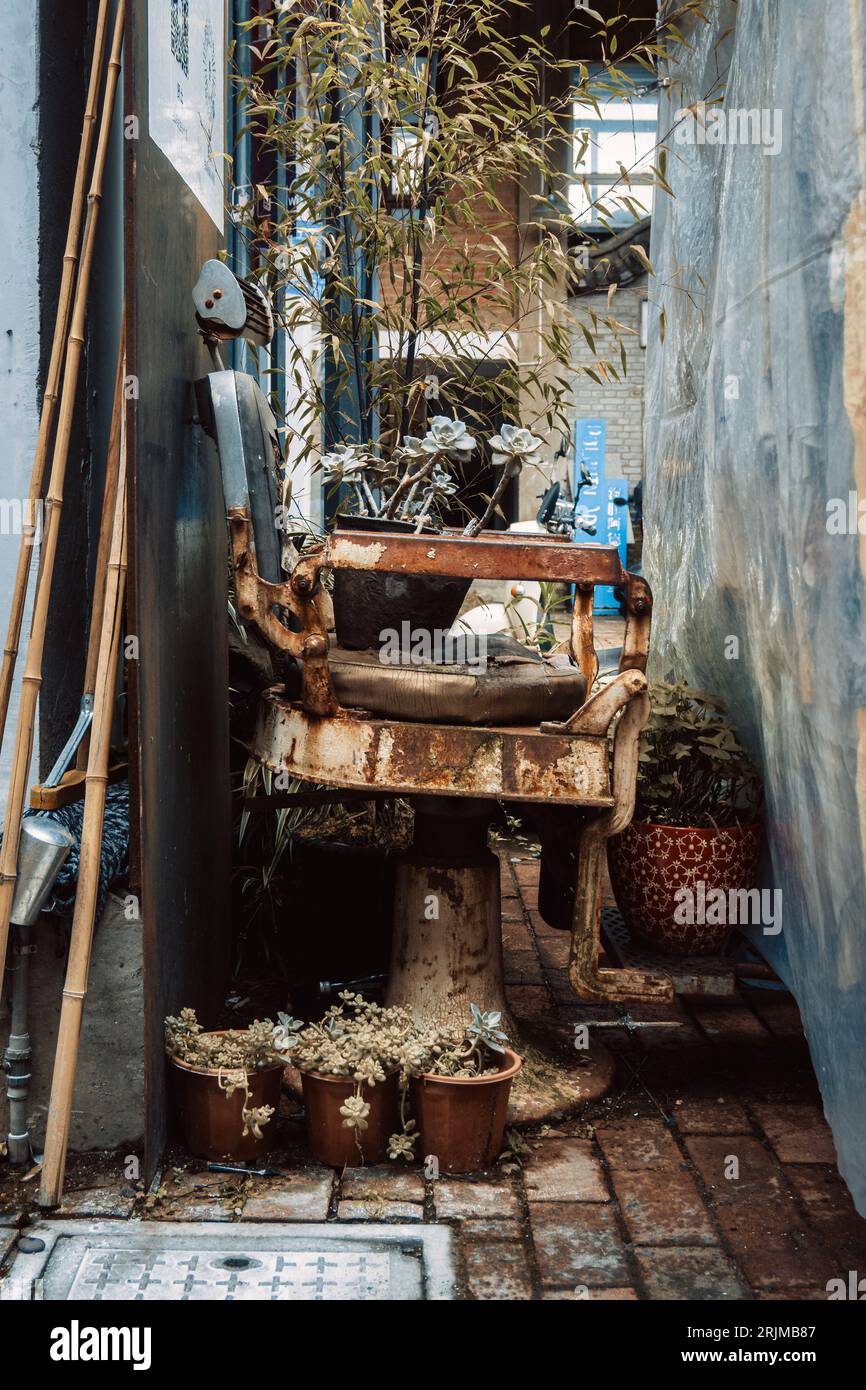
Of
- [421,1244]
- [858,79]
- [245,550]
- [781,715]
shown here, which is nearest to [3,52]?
[245,550]

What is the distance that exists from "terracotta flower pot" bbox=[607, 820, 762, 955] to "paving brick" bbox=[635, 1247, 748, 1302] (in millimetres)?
915

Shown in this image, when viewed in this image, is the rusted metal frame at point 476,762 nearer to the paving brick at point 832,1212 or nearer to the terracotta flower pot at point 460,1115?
the terracotta flower pot at point 460,1115

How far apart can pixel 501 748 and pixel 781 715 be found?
57 cm

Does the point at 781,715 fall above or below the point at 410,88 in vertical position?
below

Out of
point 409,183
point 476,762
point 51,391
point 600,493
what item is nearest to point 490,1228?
point 476,762

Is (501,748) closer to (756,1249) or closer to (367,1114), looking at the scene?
(367,1114)

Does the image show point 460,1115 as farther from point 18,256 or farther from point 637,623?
point 18,256

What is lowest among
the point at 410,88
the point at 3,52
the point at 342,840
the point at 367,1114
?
the point at 367,1114

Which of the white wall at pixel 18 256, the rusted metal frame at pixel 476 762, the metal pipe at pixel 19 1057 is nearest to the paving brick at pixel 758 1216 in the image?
the rusted metal frame at pixel 476 762

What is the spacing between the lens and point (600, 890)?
8.84ft

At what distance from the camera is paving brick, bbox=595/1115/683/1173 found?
2600 mm

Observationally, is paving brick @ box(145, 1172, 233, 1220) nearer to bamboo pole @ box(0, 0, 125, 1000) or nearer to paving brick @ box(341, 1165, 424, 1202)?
paving brick @ box(341, 1165, 424, 1202)

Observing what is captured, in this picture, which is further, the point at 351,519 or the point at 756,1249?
the point at 351,519

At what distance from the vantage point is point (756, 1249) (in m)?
2.27
